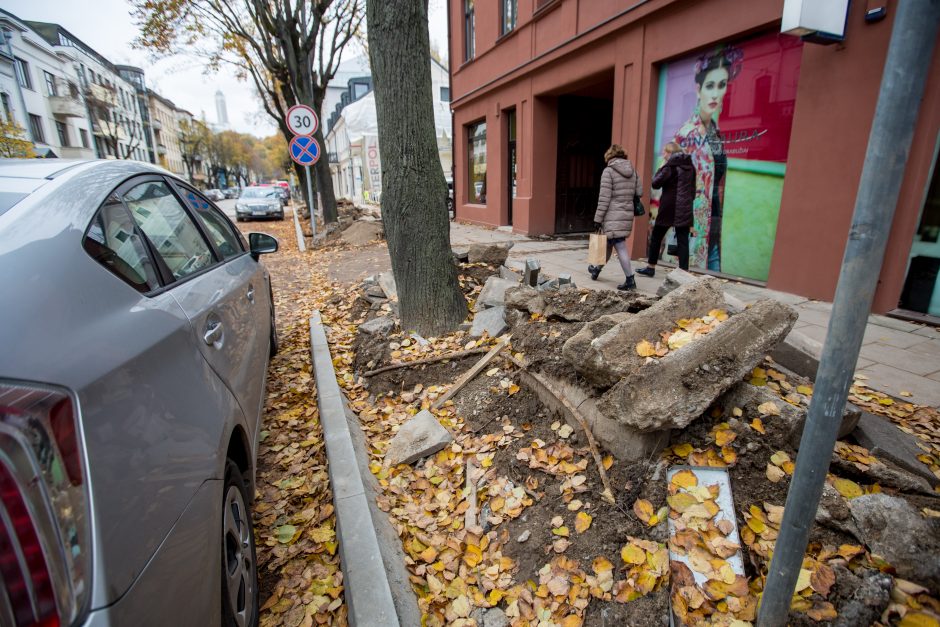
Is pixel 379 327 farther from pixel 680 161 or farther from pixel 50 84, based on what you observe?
pixel 50 84

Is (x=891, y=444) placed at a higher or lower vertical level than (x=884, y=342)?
higher

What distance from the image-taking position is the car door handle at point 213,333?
198 cm

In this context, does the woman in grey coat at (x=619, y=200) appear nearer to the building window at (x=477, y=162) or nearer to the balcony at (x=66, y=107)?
the building window at (x=477, y=162)

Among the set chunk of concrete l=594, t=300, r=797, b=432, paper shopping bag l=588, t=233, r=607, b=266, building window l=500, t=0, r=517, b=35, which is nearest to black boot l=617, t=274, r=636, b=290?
paper shopping bag l=588, t=233, r=607, b=266

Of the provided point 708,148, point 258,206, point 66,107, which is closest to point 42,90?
point 66,107

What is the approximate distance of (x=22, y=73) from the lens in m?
35.0

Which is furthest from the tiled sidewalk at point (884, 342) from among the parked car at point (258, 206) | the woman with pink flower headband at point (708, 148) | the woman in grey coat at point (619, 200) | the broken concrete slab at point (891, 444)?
the parked car at point (258, 206)

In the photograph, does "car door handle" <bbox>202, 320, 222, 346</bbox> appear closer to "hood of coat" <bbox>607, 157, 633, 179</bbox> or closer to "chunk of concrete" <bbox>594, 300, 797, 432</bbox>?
"chunk of concrete" <bbox>594, 300, 797, 432</bbox>

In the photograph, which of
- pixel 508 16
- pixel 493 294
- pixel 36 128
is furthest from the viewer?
pixel 36 128

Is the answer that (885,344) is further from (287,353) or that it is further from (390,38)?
(287,353)

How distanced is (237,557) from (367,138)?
109 feet

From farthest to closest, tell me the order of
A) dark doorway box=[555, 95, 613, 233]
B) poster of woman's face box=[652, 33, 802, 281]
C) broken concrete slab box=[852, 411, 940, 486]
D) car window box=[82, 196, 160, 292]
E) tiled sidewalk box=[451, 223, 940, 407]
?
dark doorway box=[555, 95, 613, 233] → poster of woman's face box=[652, 33, 802, 281] → tiled sidewalk box=[451, 223, 940, 407] → broken concrete slab box=[852, 411, 940, 486] → car window box=[82, 196, 160, 292]

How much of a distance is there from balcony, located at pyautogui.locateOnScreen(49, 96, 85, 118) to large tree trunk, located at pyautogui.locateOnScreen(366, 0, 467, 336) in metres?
49.2

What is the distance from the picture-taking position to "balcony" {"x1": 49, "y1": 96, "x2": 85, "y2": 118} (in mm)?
38500
